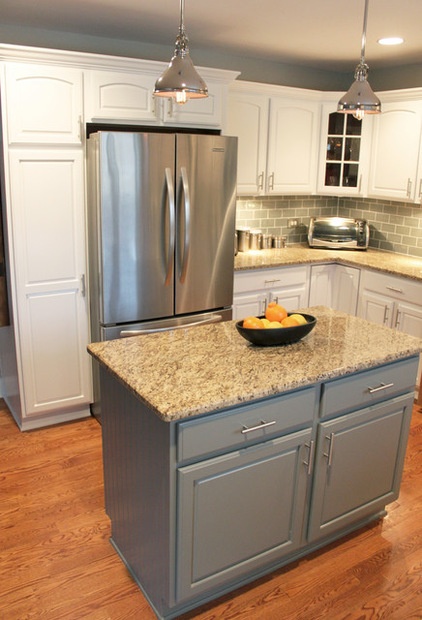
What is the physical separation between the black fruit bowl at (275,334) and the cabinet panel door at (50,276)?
148 cm

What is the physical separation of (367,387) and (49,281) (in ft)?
6.46

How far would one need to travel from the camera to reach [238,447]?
6.50ft

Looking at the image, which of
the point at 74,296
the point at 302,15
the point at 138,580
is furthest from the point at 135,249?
the point at 138,580

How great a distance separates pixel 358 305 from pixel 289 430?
246 centimetres

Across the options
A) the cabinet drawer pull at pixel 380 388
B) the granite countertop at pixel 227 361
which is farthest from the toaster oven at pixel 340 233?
the cabinet drawer pull at pixel 380 388

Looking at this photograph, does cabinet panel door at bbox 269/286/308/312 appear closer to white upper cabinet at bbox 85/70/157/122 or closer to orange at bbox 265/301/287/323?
white upper cabinet at bbox 85/70/157/122

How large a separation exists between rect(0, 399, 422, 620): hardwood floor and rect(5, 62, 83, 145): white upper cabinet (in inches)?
73.6

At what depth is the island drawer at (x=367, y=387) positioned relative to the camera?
2.20 metres

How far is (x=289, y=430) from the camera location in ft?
6.94

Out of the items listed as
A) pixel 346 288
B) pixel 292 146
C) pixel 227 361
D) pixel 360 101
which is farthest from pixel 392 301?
pixel 227 361

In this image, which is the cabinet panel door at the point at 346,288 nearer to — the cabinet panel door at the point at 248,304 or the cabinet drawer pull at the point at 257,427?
the cabinet panel door at the point at 248,304

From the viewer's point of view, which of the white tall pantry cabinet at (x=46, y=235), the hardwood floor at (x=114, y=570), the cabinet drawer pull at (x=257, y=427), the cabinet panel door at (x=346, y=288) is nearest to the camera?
the cabinet drawer pull at (x=257, y=427)

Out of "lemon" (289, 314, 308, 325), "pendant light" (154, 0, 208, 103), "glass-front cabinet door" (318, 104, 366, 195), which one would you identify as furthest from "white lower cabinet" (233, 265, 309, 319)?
"pendant light" (154, 0, 208, 103)

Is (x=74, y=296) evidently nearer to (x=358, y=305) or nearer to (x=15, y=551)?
(x=15, y=551)
